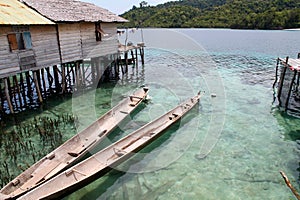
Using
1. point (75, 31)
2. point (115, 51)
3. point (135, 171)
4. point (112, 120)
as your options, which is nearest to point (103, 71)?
point (115, 51)

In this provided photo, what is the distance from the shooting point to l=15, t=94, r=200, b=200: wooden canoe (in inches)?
238

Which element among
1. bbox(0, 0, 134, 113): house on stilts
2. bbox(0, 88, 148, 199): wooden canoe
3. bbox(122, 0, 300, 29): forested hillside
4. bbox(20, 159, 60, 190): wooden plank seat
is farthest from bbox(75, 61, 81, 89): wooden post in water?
bbox(122, 0, 300, 29): forested hillside

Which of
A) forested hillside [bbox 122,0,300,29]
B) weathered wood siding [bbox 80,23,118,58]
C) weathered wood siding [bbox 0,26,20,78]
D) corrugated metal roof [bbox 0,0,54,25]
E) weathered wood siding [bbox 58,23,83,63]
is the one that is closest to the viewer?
corrugated metal roof [bbox 0,0,54,25]

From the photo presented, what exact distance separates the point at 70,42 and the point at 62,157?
8499 mm

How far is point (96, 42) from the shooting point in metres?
16.4

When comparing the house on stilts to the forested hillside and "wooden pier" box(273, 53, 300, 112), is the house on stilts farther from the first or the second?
the forested hillside

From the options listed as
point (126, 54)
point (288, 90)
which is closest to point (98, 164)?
point (288, 90)

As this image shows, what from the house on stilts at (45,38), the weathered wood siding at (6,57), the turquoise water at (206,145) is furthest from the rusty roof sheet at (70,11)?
the turquoise water at (206,145)

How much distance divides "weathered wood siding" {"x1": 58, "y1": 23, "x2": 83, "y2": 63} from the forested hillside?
41138mm

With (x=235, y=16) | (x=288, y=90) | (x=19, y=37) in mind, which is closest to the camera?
(x=19, y=37)

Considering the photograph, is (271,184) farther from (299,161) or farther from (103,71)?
(103,71)

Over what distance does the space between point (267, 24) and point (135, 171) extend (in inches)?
2570

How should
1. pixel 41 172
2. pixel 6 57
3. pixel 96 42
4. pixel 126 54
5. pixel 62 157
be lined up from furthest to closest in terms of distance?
pixel 126 54 → pixel 96 42 → pixel 6 57 → pixel 62 157 → pixel 41 172

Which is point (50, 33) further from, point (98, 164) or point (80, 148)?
point (98, 164)
